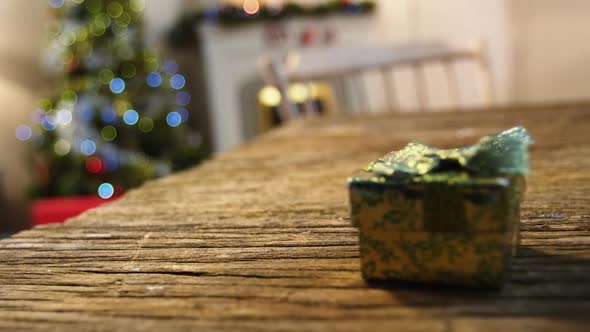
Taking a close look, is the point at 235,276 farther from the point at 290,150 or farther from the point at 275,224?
the point at 290,150

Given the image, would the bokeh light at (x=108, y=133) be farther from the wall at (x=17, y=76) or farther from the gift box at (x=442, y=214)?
the gift box at (x=442, y=214)

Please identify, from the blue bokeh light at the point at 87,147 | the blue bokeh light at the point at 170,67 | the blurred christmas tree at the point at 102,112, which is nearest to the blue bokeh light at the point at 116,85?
the blurred christmas tree at the point at 102,112

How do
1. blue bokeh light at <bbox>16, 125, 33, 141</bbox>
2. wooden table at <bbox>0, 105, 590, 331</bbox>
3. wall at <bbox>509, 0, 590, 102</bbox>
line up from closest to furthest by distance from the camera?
wooden table at <bbox>0, 105, 590, 331</bbox> → blue bokeh light at <bbox>16, 125, 33, 141</bbox> → wall at <bbox>509, 0, 590, 102</bbox>

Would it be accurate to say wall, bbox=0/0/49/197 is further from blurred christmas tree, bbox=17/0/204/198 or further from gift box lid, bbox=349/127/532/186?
gift box lid, bbox=349/127/532/186

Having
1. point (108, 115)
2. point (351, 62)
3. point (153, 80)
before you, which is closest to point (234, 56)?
point (153, 80)

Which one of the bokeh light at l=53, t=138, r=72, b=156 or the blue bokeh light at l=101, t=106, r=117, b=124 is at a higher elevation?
the blue bokeh light at l=101, t=106, r=117, b=124

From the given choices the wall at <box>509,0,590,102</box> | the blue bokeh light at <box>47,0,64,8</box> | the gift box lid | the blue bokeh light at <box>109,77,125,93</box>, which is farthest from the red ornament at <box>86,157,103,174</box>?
the wall at <box>509,0,590,102</box>

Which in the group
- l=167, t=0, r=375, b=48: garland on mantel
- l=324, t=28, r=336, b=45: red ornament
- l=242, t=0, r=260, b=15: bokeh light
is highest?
l=242, t=0, r=260, b=15: bokeh light
